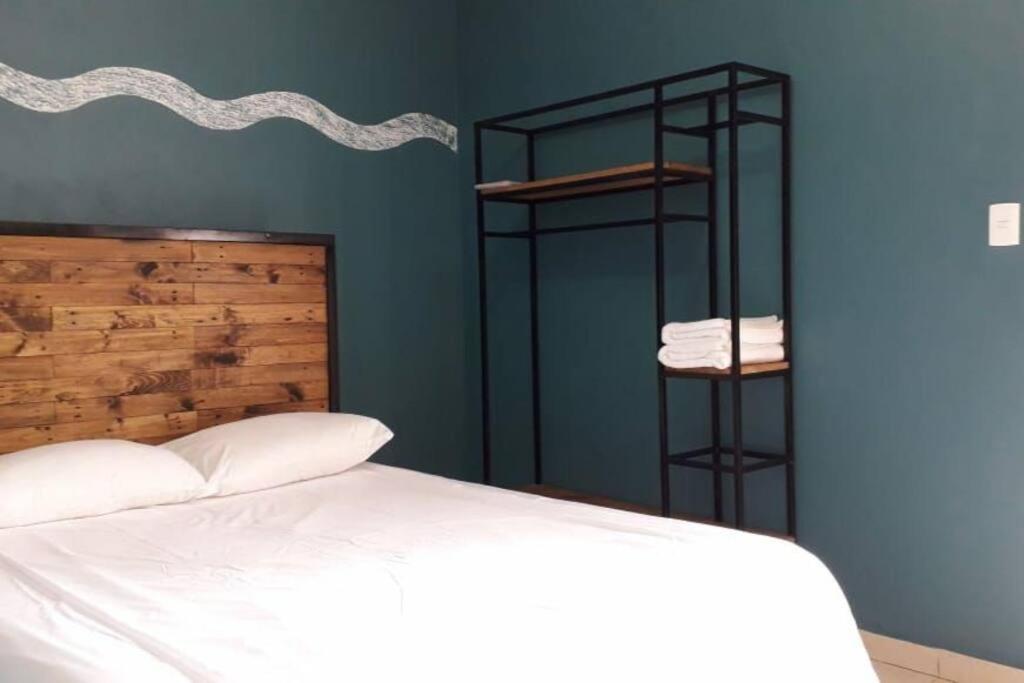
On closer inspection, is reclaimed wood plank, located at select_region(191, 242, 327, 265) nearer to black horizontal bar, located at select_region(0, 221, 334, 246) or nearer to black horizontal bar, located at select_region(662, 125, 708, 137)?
black horizontal bar, located at select_region(0, 221, 334, 246)

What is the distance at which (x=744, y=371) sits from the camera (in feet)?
9.45

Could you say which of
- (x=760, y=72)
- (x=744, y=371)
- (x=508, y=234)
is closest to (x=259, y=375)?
(x=508, y=234)

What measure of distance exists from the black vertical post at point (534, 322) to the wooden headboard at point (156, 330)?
774mm

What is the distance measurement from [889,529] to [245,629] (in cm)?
199

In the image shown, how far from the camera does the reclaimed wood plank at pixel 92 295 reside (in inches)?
111

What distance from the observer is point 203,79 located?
3365 millimetres

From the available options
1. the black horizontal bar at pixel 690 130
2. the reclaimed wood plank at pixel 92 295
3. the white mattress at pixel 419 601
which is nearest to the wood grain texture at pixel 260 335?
the reclaimed wood plank at pixel 92 295

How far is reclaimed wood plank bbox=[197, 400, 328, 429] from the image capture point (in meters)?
3.24

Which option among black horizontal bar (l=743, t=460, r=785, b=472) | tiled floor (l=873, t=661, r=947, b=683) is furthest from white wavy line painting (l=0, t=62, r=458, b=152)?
tiled floor (l=873, t=661, r=947, b=683)

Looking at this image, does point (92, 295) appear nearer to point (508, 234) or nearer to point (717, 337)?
point (508, 234)

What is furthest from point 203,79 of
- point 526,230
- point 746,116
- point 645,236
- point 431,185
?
point 746,116

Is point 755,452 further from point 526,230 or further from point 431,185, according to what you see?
point 431,185

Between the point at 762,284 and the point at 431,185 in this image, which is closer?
the point at 762,284

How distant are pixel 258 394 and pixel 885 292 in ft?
6.61
